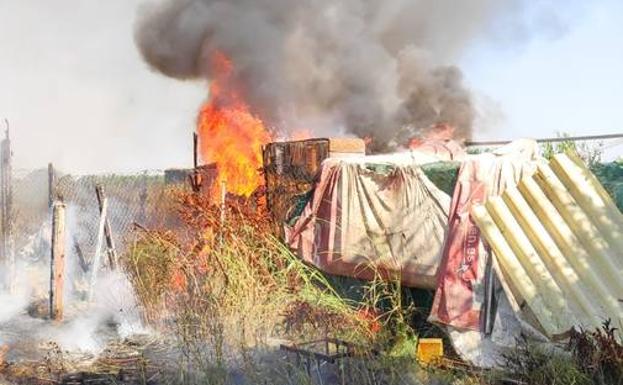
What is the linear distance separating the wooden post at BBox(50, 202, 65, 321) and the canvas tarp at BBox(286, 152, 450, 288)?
3.22 m

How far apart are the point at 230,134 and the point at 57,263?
3431 mm

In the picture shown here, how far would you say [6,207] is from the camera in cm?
1172

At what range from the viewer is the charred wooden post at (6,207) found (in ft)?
36.8

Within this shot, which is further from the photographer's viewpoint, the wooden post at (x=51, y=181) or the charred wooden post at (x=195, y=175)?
the wooden post at (x=51, y=181)

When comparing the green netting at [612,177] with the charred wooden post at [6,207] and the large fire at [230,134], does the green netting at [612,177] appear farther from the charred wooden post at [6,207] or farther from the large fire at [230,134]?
the charred wooden post at [6,207]

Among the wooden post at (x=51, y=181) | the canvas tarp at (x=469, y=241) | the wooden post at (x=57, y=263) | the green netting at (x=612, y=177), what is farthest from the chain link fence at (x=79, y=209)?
the green netting at (x=612, y=177)

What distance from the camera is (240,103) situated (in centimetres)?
1183

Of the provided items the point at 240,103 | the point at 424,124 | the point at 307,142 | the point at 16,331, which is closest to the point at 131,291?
the point at 16,331

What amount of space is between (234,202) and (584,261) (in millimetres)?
4381

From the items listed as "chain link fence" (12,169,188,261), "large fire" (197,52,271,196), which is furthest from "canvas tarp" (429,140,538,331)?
"chain link fence" (12,169,188,261)

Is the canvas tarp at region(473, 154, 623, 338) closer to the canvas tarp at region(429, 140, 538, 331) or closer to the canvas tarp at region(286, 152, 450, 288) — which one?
the canvas tarp at region(429, 140, 538, 331)

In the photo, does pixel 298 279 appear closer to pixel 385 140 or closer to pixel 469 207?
pixel 469 207

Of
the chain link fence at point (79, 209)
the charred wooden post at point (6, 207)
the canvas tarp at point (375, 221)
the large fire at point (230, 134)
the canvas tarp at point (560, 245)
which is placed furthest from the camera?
the chain link fence at point (79, 209)

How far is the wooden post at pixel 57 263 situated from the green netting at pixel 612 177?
6768mm
